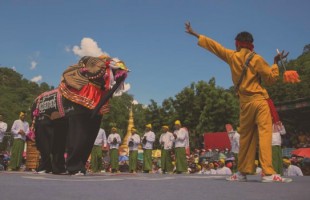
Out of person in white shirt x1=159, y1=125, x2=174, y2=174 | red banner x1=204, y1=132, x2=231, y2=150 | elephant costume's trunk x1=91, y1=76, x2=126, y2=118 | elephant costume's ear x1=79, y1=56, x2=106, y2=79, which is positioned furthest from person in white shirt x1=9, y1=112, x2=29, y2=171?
red banner x1=204, y1=132, x2=231, y2=150

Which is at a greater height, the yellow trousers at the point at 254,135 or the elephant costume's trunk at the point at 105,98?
the elephant costume's trunk at the point at 105,98

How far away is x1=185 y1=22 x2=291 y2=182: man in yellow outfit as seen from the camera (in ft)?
17.2

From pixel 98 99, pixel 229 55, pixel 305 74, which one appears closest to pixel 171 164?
pixel 98 99

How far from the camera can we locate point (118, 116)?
161ft

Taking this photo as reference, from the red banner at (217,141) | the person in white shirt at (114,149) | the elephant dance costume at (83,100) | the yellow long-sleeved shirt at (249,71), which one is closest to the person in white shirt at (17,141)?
the person in white shirt at (114,149)

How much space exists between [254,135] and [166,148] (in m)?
9.53

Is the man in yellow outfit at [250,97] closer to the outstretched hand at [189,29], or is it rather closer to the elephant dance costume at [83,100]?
the outstretched hand at [189,29]

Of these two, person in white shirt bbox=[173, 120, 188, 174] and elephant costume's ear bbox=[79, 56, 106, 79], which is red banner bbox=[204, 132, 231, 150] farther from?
elephant costume's ear bbox=[79, 56, 106, 79]

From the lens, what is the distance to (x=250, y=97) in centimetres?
540

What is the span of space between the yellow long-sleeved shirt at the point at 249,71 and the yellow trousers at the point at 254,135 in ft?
0.41

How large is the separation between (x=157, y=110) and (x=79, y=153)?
3195cm

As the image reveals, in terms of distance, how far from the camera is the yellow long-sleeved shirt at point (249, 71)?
5285mm

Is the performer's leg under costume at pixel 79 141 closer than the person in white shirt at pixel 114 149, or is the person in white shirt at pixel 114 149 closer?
the performer's leg under costume at pixel 79 141

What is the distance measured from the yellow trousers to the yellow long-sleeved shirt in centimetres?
13
